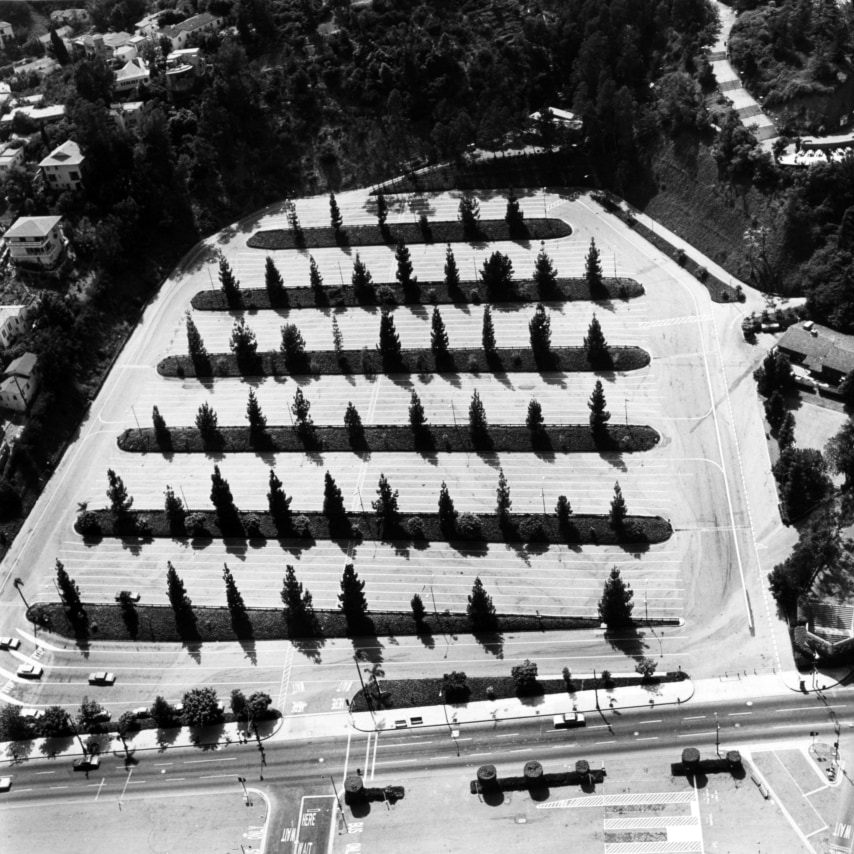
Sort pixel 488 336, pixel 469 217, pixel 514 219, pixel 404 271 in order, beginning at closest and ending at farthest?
pixel 488 336
pixel 404 271
pixel 469 217
pixel 514 219

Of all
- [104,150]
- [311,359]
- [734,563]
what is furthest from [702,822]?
[104,150]

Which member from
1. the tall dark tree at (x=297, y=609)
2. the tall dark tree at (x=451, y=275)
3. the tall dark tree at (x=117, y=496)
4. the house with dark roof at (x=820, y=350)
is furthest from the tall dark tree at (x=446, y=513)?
the house with dark roof at (x=820, y=350)

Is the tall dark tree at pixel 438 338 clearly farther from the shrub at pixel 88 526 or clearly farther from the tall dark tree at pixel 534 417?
the shrub at pixel 88 526

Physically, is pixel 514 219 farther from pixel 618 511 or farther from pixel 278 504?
pixel 278 504

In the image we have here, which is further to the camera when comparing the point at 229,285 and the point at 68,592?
the point at 229,285

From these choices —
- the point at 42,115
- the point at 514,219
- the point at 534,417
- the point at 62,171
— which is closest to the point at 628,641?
the point at 534,417

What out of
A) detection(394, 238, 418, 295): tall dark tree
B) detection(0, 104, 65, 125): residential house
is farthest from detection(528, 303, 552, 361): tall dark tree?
detection(0, 104, 65, 125): residential house
